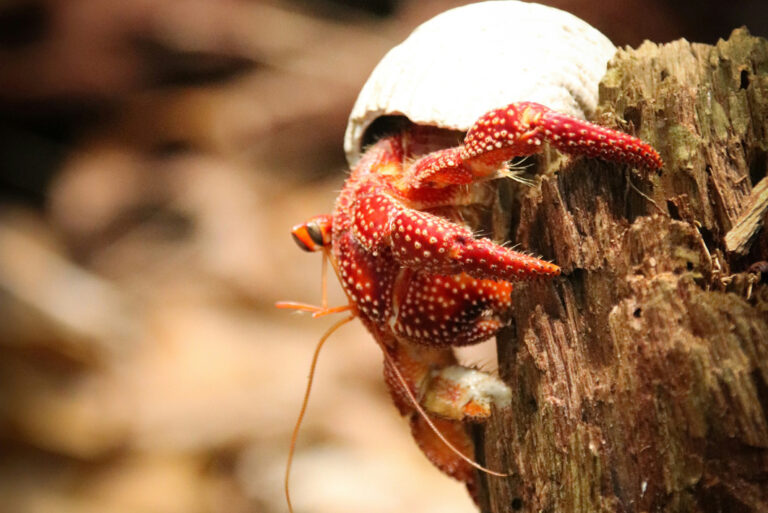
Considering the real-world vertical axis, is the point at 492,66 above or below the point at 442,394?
above

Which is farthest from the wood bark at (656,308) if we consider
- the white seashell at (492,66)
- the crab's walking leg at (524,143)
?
the white seashell at (492,66)

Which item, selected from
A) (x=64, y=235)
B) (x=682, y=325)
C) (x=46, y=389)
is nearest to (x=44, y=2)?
(x=64, y=235)

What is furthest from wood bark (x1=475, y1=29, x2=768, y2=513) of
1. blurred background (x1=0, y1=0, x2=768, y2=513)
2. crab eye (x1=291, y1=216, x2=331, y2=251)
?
blurred background (x1=0, y1=0, x2=768, y2=513)

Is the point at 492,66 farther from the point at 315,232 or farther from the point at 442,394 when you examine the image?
the point at 442,394

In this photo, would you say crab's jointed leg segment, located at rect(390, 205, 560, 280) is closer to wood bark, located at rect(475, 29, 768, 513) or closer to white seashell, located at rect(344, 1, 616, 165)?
wood bark, located at rect(475, 29, 768, 513)

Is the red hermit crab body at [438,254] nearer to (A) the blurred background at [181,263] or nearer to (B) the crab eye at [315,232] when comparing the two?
(B) the crab eye at [315,232]

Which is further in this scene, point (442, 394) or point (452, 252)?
point (442, 394)

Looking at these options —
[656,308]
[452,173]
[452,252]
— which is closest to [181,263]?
[452,173]

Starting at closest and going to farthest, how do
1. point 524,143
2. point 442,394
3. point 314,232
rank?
1. point 524,143
2. point 442,394
3. point 314,232

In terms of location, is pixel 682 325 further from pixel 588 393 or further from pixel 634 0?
pixel 634 0
